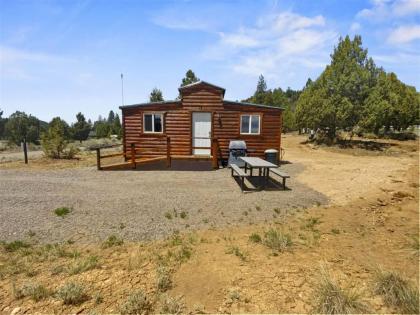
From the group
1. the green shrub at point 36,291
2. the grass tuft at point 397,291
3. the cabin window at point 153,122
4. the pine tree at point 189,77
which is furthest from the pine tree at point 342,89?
the green shrub at point 36,291

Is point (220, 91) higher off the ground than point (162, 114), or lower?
higher

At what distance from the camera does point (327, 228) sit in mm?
5555

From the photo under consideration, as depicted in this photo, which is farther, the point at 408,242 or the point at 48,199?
the point at 48,199

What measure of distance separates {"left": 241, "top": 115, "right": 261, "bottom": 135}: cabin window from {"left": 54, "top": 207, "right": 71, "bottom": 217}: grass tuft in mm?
9543

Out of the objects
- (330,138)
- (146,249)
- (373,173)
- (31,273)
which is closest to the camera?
(31,273)

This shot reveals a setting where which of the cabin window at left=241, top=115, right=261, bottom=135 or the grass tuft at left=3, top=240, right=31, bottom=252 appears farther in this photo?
the cabin window at left=241, top=115, right=261, bottom=135

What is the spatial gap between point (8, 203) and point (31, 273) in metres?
3.78

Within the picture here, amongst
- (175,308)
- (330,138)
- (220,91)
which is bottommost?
(175,308)

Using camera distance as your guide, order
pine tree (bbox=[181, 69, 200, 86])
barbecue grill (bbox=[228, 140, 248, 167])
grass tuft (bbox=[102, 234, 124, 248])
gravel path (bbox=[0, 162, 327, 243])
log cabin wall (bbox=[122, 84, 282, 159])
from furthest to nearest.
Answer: pine tree (bbox=[181, 69, 200, 86]) → log cabin wall (bbox=[122, 84, 282, 159]) → barbecue grill (bbox=[228, 140, 248, 167]) → gravel path (bbox=[0, 162, 327, 243]) → grass tuft (bbox=[102, 234, 124, 248])

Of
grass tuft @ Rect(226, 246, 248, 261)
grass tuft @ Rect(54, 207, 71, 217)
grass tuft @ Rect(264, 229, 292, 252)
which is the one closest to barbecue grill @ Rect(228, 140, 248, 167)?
grass tuft @ Rect(264, 229, 292, 252)

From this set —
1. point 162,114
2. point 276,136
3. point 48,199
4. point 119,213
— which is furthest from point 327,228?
point 162,114

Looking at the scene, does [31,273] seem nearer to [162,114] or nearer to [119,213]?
[119,213]

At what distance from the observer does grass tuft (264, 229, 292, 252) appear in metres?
4.61

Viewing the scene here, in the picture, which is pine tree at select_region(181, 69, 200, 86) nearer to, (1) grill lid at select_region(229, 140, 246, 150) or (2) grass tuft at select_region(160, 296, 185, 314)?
(1) grill lid at select_region(229, 140, 246, 150)
